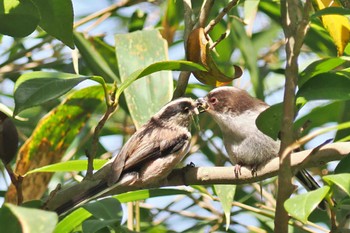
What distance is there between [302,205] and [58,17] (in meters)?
0.95

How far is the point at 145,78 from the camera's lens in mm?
3463

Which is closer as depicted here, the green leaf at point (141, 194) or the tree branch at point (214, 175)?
the tree branch at point (214, 175)

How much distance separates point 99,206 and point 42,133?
120 cm

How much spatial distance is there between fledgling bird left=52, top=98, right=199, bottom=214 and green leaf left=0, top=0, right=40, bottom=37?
20.3 inches

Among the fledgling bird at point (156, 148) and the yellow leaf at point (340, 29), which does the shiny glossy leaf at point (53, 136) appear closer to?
the fledgling bird at point (156, 148)

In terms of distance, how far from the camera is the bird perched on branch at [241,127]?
3.64 meters

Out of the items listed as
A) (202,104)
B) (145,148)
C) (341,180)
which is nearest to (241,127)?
(202,104)

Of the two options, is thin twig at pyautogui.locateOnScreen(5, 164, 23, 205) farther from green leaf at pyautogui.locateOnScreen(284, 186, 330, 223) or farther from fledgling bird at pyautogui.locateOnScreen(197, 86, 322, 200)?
fledgling bird at pyautogui.locateOnScreen(197, 86, 322, 200)

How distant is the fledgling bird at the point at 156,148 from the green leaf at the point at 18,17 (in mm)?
515

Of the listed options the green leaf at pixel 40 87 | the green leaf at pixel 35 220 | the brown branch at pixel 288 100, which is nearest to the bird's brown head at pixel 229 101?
the green leaf at pixel 40 87

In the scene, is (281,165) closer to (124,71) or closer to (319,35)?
(124,71)

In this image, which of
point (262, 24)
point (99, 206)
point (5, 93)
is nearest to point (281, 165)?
point (99, 206)

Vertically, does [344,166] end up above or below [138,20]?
above

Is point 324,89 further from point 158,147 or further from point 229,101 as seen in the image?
point 229,101
